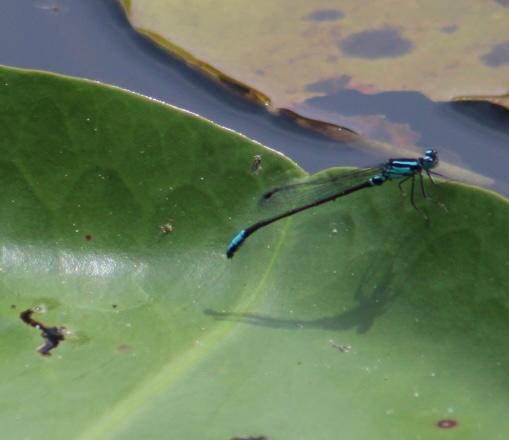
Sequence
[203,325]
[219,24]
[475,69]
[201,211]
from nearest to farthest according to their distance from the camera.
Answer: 1. [203,325]
2. [201,211]
3. [475,69]
4. [219,24]

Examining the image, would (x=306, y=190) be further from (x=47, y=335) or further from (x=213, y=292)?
(x=47, y=335)

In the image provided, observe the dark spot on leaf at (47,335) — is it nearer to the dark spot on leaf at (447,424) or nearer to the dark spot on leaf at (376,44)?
the dark spot on leaf at (447,424)

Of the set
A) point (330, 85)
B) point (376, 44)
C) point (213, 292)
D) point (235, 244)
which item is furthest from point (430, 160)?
point (213, 292)

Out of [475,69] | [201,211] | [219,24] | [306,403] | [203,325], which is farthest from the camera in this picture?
[219,24]

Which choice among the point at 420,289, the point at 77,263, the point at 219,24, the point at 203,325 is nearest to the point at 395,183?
the point at 420,289

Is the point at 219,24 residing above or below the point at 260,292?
above

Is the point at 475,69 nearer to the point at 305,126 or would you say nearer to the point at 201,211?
the point at 305,126

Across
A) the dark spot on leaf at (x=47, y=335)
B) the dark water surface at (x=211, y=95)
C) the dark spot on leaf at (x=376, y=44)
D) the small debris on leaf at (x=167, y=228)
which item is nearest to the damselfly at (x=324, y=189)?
the small debris on leaf at (x=167, y=228)

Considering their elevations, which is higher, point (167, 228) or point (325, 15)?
point (325, 15)
